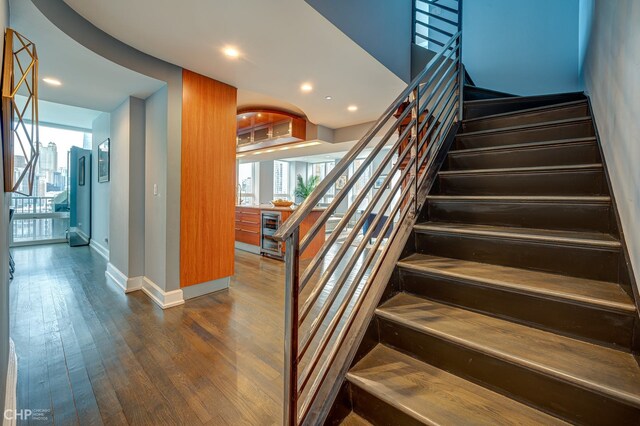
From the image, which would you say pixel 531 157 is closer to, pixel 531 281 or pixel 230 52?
pixel 531 281

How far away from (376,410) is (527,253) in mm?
1012

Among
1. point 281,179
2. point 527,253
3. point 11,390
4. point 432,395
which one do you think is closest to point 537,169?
point 527,253

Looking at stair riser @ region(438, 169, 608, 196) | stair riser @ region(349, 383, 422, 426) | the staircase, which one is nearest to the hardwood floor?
stair riser @ region(349, 383, 422, 426)

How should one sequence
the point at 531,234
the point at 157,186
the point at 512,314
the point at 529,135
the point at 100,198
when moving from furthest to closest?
the point at 100,198, the point at 157,186, the point at 529,135, the point at 531,234, the point at 512,314

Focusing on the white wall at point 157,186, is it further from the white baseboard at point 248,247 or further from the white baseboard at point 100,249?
the white baseboard at point 248,247

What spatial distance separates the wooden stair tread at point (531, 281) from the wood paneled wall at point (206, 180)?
87.3 inches

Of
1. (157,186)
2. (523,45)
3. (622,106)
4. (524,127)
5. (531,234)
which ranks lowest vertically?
(531,234)

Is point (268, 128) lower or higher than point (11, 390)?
higher

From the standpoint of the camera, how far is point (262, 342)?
209 cm

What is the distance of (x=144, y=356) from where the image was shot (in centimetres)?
189

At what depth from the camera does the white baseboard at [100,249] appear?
4.59m

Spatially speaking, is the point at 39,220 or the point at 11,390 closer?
the point at 11,390

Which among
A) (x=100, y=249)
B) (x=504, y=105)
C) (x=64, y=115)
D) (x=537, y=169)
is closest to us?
(x=537, y=169)

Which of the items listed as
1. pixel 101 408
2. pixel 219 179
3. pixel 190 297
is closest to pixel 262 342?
pixel 101 408
